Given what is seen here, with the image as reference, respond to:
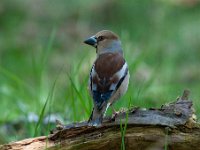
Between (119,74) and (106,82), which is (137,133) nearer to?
(106,82)

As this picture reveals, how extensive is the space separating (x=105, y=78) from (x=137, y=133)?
612mm

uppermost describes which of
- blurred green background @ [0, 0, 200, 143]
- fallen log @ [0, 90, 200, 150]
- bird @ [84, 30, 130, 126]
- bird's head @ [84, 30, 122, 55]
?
blurred green background @ [0, 0, 200, 143]

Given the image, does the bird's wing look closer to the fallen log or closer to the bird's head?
the fallen log

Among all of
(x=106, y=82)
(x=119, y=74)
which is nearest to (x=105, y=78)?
(x=106, y=82)

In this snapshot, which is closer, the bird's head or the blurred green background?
the bird's head

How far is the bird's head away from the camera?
22.5 ft

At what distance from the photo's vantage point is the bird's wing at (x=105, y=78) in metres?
5.96

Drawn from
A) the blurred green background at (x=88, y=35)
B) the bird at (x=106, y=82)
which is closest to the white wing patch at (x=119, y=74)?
the bird at (x=106, y=82)

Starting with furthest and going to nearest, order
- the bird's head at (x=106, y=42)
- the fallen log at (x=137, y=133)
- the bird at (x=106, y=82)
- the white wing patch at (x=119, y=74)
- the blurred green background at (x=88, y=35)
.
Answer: the blurred green background at (x=88, y=35) → the bird's head at (x=106, y=42) → the white wing patch at (x=119, y=74) → the bird at (x=106, y=82) → the fallen log at (x=137, y=133)

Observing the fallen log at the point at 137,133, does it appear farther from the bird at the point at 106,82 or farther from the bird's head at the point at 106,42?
the bird's head at the point at 106,42

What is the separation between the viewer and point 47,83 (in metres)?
10.6

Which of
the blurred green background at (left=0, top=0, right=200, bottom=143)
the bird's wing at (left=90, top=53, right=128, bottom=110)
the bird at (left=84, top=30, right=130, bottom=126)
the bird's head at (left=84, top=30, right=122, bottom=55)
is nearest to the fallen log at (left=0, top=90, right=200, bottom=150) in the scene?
the bird at (left=84, top=30, right=130, bottom=126)

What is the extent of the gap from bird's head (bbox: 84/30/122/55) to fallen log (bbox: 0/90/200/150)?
44.8 inches

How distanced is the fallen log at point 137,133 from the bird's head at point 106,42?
1.14 m
